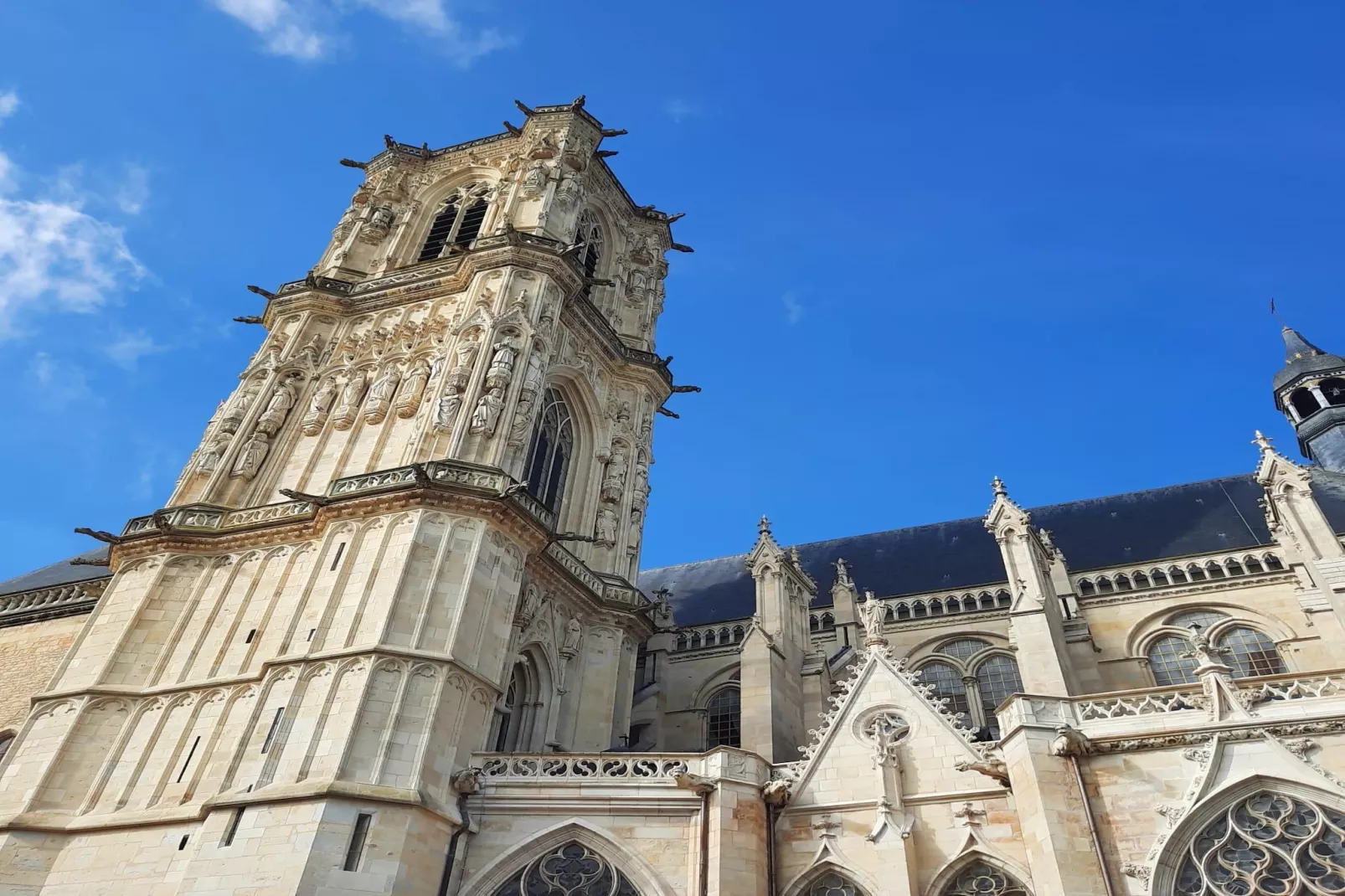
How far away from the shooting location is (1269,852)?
32.4 feet

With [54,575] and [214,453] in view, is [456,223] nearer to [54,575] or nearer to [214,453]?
[214,453]

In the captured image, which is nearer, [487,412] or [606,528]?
[487,412]

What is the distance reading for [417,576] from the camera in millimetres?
13531

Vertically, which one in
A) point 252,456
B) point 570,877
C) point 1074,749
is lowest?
point 570,877

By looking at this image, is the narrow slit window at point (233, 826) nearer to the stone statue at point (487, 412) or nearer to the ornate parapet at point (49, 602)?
the stone statue at point (487, 412)

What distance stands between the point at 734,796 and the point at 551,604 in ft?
18.8

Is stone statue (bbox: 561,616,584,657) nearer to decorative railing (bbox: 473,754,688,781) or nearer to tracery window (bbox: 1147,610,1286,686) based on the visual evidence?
decorative railing (bbox: 473,754,688,781)

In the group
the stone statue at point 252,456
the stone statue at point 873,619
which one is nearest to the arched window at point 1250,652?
the stone statue at point 873,619

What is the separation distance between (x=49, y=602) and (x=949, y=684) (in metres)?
18.0

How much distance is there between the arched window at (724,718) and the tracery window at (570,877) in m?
7.35

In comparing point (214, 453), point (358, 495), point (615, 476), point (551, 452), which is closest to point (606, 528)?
point (615, 476)

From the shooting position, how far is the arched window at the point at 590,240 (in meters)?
23.3

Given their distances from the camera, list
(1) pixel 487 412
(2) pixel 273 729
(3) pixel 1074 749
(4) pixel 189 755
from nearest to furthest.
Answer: (3) pixel 1074 749, (2) pixel 273 729, (4) pixel 189 755, (1) pixel 487 412

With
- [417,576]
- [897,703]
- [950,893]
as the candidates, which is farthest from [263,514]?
[950,893]
